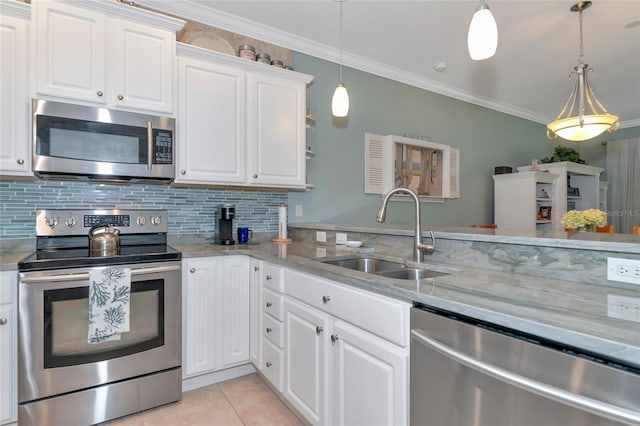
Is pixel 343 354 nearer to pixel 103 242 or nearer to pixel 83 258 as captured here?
pixel 83 258

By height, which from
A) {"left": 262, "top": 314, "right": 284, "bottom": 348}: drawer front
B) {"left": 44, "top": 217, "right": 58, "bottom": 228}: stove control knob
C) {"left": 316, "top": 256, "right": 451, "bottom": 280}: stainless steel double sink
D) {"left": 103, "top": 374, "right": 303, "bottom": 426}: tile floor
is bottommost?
{"left": 103, "top": 374, "right": 303, "bottom": 426}: tile floor

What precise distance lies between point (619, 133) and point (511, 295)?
6641 mm

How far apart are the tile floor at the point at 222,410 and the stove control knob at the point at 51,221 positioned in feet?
4.01

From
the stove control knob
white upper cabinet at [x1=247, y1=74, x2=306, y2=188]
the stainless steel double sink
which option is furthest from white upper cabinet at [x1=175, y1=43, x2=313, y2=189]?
the stainless steel double sink

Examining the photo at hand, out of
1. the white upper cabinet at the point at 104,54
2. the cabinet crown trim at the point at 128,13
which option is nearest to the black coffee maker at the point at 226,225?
the white upper cabinet at the point at 104,54

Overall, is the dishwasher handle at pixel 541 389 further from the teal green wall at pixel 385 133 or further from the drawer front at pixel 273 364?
the teal green wall at pixel 385 133

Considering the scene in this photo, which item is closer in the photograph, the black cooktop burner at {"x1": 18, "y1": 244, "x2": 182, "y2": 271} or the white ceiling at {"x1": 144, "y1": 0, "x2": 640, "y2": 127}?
the black cooktop burner at {"x1": 18, "y1": 244, "x2": 182, "y2": 271}

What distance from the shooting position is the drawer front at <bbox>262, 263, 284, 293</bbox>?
1952 mm

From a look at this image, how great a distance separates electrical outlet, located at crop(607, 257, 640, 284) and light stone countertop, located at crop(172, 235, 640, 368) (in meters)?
0.02

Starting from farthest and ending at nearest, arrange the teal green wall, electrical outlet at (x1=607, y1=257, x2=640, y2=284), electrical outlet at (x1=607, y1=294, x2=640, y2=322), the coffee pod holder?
the teal green wall
the coffee pod holder
electrical outlet at (x1=607, y1=257, x2=640, y2=284)
electrical outlet at (x1=607, y1=294, x2=640, y2=322)

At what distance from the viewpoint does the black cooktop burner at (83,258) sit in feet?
5.54

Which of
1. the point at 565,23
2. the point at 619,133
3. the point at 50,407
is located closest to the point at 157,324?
the point at 50,407

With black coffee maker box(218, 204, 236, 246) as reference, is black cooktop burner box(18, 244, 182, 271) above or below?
below

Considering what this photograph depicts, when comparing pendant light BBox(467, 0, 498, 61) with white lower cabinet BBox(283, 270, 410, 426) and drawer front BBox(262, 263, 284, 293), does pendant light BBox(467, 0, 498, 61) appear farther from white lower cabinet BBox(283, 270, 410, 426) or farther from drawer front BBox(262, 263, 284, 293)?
drawer front BBox(262, 263, 284, 293)
